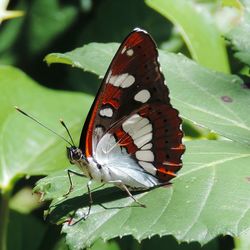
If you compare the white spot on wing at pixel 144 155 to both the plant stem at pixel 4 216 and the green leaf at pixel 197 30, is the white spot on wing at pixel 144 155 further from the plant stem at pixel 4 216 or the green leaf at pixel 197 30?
the green leaf at pixel 197 30

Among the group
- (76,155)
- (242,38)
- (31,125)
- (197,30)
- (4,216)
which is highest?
(242,38)

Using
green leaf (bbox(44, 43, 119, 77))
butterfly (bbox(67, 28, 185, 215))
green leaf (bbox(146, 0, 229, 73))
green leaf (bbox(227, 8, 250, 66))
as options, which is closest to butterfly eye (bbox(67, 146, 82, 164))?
butterfly (bbox(67, 28, 185, 215))

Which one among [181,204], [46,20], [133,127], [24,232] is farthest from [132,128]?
[46,20]

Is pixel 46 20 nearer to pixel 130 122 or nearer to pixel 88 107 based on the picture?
pixel 88 107

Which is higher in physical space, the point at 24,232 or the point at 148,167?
the point at 148,167

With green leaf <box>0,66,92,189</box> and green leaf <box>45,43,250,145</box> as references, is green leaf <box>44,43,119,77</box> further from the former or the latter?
green leaf <box>0,66,92,189</box>

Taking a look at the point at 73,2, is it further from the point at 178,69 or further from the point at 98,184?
the point at 98,184
